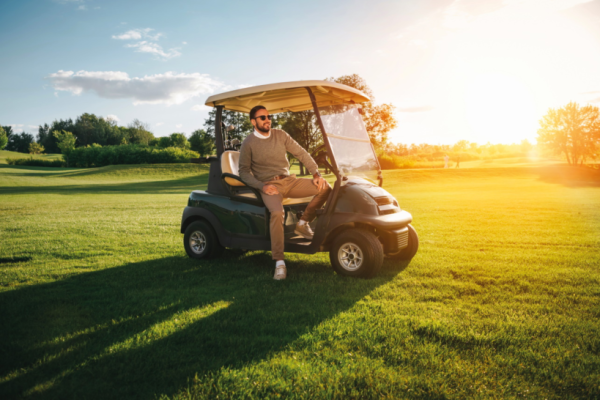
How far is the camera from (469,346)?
9.38 feet

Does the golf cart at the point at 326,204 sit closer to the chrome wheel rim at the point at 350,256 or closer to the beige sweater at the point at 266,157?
the chrome wheel rim at the point at 350,256

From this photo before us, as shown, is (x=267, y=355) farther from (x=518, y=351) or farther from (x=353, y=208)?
(x=353, y=208)

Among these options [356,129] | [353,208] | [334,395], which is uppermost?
[356,129]

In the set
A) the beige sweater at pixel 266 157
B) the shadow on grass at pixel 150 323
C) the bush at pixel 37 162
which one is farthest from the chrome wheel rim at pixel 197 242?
the bush at pixel 37 162

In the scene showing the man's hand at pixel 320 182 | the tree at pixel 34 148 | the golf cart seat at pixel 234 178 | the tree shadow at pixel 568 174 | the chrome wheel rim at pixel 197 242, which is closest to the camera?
the man's hand at pixel 320 182

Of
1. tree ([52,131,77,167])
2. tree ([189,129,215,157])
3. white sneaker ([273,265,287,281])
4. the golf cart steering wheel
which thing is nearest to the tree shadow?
the golf cart steering wheel

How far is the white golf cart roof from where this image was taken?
4.59 m

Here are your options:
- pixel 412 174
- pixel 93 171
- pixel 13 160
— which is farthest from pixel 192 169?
pixel 13 160

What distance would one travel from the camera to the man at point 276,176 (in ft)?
15.4

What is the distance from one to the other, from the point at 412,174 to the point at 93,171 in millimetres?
32803

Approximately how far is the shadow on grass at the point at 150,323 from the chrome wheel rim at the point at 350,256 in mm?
214

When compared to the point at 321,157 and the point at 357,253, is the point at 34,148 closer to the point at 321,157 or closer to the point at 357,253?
the point at 321,157

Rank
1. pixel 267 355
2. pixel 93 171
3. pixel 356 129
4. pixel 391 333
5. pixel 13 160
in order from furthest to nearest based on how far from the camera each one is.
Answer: pixel 13 160, pixel 93 171, pixel 356 129, pixel 391 333, pixel 267 355

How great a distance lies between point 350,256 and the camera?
4621 millimetres
